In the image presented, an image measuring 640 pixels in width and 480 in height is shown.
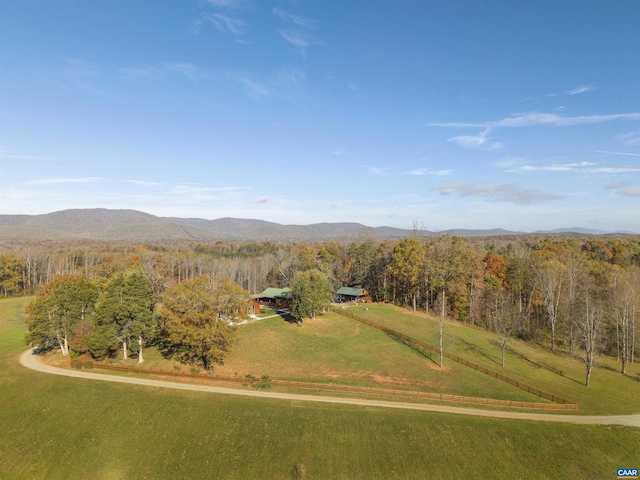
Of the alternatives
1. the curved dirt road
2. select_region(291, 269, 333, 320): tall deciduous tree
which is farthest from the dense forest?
the curved dirt road

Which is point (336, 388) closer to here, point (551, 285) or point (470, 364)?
point (470, 364)

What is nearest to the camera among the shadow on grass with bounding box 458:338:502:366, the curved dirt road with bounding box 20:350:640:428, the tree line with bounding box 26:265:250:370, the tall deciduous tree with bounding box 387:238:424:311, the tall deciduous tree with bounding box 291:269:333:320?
the curved dirt road with bounding box 20:350:640:428

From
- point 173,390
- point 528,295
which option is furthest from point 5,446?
point 528,295

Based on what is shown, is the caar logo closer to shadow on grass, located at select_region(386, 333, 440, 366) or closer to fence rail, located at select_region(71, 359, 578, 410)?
fence rail, located at select_region(71, 359, 578, 410)

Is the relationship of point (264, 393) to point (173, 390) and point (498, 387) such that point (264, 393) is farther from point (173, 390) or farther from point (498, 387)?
point (498, 387)

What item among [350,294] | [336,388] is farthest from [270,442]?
[350,294]

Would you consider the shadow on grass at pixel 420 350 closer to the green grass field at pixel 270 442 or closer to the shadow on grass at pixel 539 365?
the shadow on grass at pixel 539 365

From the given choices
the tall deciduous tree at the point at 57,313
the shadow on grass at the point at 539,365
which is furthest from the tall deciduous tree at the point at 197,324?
the shadow on grass at the point at 539,365
